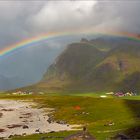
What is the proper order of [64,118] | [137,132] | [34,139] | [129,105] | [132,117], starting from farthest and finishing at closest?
1. [129,105]
2. [64,118]
3. [132,117]
4. [34,139]
5. [137,132]

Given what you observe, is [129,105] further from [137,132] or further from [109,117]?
[137,132]

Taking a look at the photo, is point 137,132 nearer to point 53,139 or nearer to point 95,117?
point 53,139

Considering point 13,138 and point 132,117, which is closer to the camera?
point 13,138

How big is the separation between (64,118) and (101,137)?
52872 millimetres

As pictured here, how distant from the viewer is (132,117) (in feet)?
332

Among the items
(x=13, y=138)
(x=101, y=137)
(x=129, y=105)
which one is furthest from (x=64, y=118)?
(x=101, y=137)

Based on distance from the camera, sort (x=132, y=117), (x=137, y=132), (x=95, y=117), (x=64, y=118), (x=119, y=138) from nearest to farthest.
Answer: (x=119, y=138) < (x=137, y=132) < (x=132, y=117) < (x=95, y=117) < (x=64, y=118)

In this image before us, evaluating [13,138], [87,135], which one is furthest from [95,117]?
[87,135]

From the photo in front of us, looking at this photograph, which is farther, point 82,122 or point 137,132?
point 82,122

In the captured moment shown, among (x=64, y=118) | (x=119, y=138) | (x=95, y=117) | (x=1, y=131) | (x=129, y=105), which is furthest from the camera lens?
(x=129, y=105)

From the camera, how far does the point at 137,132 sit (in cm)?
5906

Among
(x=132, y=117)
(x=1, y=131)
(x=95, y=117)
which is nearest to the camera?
(x=1, y=131)

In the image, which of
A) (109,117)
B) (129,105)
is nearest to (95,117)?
(109,117)

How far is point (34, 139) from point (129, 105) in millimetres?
63760
